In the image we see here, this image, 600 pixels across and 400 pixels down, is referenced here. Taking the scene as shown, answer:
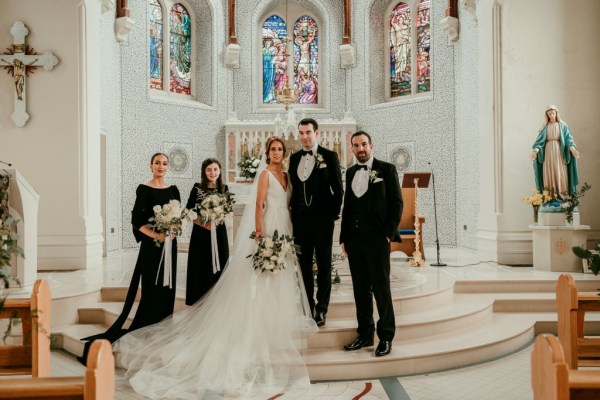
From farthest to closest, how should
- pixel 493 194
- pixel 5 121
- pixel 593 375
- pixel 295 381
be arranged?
pixel 493 194
pixel 5 121
pixel 295 381
pixel 593 375

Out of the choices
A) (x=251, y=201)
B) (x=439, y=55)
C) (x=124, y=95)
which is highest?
(x=439, y=55)

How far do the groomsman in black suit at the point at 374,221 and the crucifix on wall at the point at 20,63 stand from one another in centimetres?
580

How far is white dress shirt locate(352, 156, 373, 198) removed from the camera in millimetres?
4219

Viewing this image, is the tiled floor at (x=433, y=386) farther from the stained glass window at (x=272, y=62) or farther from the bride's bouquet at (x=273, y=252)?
the stained glass window at (x=272, y=62)

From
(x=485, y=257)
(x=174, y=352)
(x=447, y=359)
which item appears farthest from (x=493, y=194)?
(x=174, y=352)

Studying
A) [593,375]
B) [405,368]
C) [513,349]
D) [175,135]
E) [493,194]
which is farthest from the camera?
[175,135]

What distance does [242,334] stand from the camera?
4.28m

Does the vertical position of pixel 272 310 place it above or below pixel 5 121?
below

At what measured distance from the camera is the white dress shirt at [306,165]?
4.43 meters

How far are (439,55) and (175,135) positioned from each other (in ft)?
20.1

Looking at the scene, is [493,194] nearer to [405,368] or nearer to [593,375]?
[405,368]

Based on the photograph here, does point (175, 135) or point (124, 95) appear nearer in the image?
point (124, 95)

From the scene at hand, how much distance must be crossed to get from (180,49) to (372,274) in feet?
33.9

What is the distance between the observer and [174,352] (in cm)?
416
